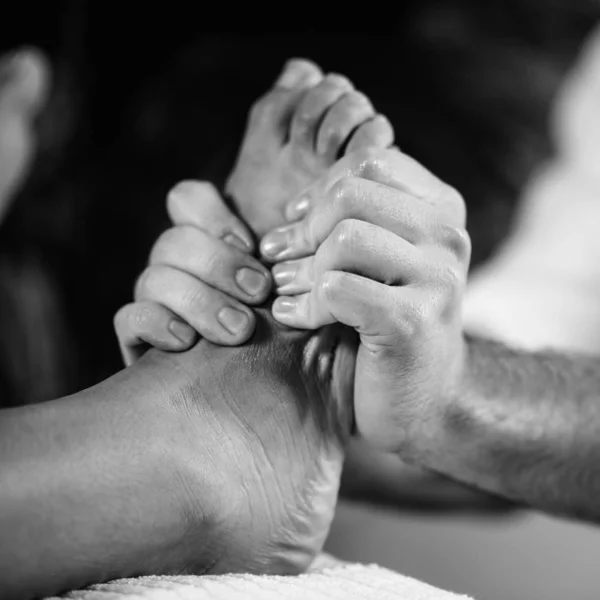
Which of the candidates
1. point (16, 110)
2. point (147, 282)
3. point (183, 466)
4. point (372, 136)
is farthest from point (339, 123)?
point (16, 110)

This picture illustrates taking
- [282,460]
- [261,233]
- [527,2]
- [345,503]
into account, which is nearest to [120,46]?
[527,2]

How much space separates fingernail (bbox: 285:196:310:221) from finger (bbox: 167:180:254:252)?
49mm

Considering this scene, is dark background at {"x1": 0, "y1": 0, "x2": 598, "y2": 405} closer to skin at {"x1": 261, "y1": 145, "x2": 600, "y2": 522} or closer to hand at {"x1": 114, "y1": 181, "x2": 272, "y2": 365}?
skin at {"x1": 261, "y1": 145, "x2": 600, "y2": 522}

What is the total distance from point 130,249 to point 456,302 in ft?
5.28

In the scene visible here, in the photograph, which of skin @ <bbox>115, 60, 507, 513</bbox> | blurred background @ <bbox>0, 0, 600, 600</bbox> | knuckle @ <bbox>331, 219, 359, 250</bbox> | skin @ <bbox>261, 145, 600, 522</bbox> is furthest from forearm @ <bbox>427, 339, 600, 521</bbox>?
blurred background @ <bbox>0, 0, 600, 600</bbox>

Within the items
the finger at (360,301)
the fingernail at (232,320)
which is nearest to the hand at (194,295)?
the fingernail at (232,320)

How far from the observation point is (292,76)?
34.4 inches

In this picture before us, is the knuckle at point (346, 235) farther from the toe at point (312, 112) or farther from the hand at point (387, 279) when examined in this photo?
the toe at point (312, 112)

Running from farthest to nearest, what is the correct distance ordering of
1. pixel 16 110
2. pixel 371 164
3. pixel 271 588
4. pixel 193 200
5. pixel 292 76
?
pixel 16 110 < pixel 292 76 < pixel 193 200 < pixel 371 164 < pixel 271 588

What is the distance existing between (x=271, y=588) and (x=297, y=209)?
361 mm

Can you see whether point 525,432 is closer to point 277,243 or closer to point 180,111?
point 277,243

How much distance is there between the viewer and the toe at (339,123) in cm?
73

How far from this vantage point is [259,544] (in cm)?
65

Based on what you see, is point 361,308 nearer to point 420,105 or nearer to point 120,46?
point 420,105
